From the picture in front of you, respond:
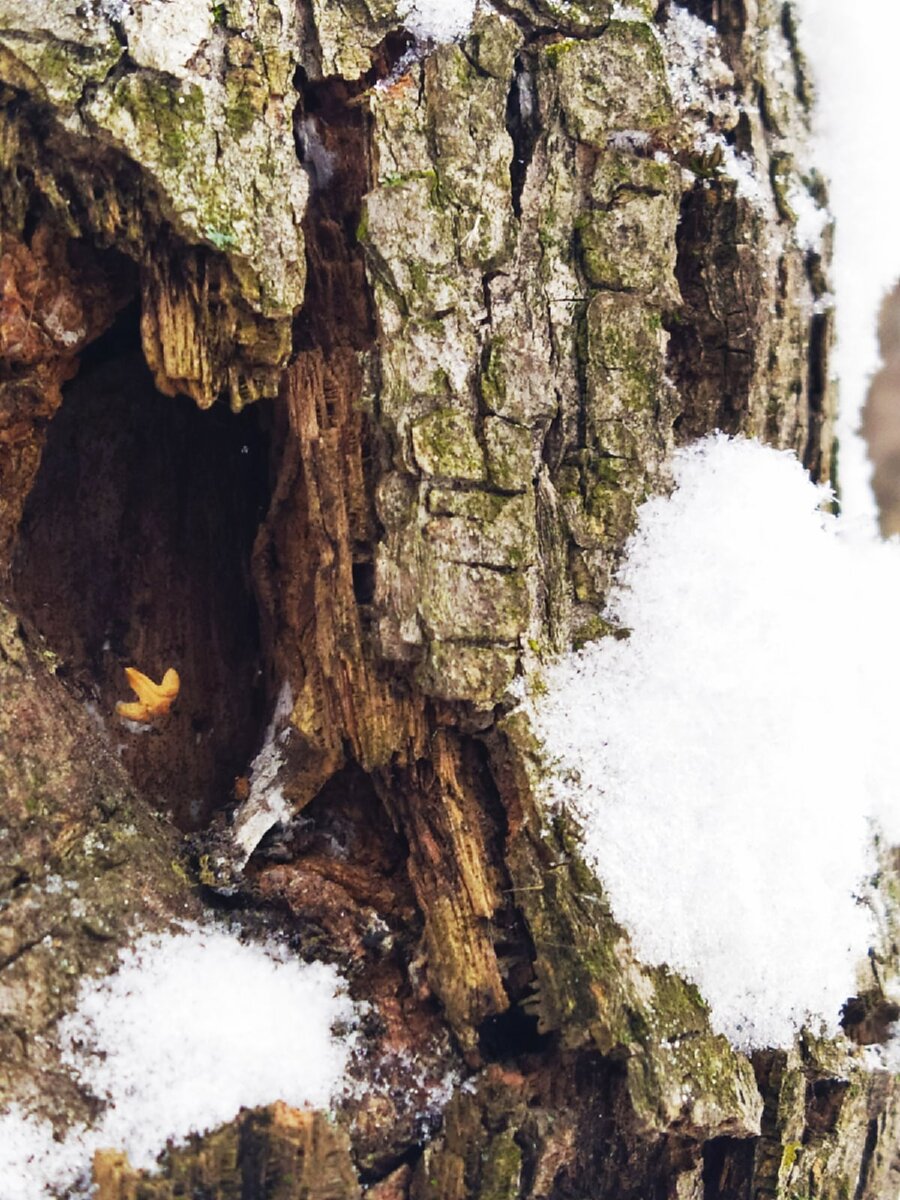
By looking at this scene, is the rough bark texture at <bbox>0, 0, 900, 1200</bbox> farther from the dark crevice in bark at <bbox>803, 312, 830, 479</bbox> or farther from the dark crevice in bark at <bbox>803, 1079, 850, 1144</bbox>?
the dark crevice in bark at <bbox>803, 312, 830, 479</bbox>

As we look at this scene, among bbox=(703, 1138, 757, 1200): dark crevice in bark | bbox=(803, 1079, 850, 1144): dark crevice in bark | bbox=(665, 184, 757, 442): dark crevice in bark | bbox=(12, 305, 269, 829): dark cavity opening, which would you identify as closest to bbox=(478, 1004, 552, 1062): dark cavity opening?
bbox=(703, 1138, 757, 1200): dark crevice in bark

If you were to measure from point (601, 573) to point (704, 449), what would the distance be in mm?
524

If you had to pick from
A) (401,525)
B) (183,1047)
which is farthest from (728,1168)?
(401,525)

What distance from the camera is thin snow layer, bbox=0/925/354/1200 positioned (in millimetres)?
2127

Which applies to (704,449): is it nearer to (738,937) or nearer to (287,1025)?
(738,937)

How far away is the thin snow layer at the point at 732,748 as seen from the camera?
2.40 meters

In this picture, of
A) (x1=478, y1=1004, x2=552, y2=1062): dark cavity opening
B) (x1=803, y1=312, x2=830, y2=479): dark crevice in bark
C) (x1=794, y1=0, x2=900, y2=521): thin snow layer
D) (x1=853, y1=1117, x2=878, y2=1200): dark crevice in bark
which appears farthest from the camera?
(x1=794, y1=0, x2=900, y2=521): thin snow layer

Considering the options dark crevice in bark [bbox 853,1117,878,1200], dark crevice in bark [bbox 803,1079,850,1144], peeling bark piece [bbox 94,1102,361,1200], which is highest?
dark crevice in bark [bbox 803,1079,850,1144]

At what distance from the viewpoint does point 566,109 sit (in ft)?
8.40

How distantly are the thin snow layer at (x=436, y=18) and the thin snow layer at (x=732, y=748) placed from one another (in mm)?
1219

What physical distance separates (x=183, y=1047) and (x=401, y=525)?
1254 millimetres

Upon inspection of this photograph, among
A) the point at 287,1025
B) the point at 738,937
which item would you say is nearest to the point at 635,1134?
the point at 738,937

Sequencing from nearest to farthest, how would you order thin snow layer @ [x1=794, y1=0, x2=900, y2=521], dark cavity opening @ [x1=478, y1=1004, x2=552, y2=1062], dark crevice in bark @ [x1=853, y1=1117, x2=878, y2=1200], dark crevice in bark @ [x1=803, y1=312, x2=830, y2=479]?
dark cavity opening @ [x1=478, y1=1004, x2=552, y2=1062], dark crevice in bark @ [x1=853, y1=1117, x2=878, y2=1200], dark crevice in bark @ [x1=803, y1=312, x2=830, y2=479], thin snow layer @ [x1=794, y1=0, x2=900, y2=521]

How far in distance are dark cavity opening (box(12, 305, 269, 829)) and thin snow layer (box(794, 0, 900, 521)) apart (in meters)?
2.01
